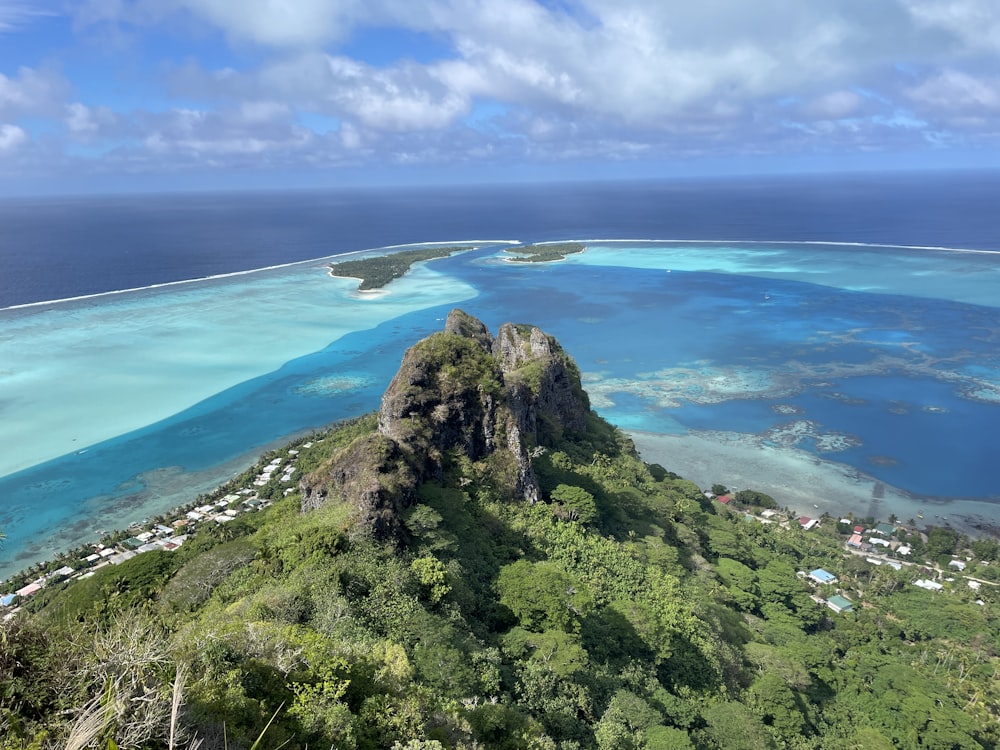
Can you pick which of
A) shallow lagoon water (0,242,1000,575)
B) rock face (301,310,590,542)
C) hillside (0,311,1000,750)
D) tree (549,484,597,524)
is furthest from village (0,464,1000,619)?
tree (549,484,597,524)

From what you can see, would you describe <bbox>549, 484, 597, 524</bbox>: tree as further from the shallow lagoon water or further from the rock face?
the shallow lagoon water

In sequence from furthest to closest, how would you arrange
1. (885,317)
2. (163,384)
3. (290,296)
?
(290,296) < (885,317) < (163,384)

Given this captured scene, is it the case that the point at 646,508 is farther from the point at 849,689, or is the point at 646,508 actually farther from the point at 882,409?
the point at 882,409

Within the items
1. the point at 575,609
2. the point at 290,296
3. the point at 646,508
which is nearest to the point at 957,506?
the point at 646,508

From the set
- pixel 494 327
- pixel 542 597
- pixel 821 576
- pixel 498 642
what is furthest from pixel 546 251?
pixel 498 642

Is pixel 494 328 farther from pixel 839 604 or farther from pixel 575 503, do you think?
pixel 839 604

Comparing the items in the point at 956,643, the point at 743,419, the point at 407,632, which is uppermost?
the point at 407,632
